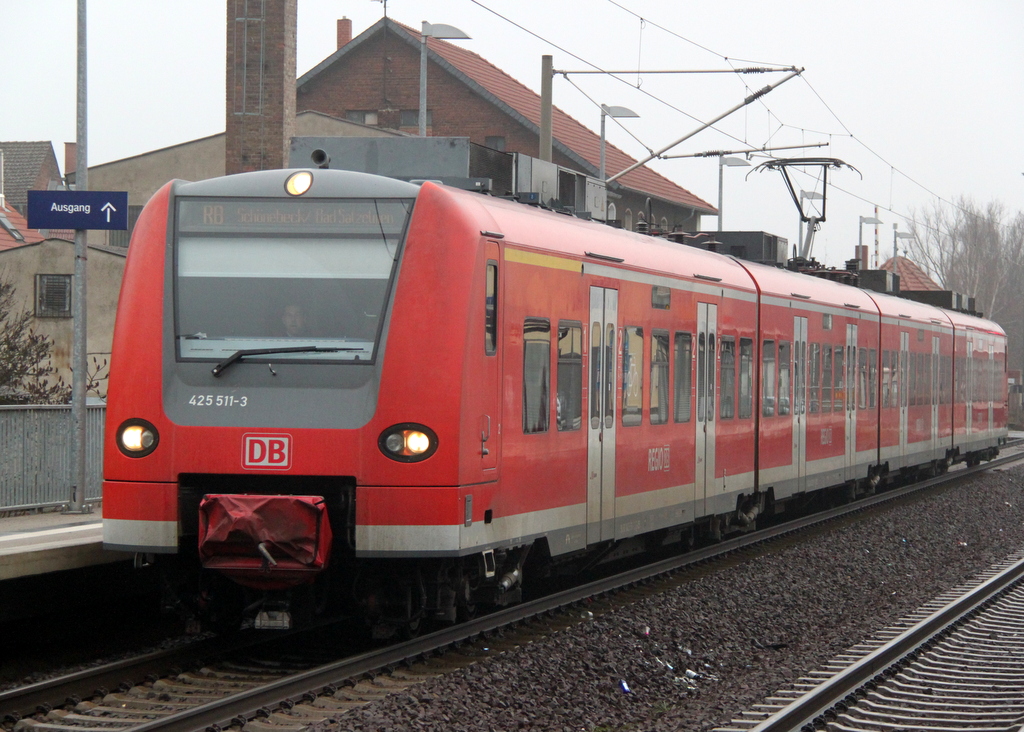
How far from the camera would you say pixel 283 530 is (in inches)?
309

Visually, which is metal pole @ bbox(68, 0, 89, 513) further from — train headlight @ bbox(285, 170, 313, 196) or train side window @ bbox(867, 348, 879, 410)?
train side window @ bbox(867, 348, 879, 410)

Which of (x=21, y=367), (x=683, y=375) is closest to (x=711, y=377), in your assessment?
(x=683, y=375)

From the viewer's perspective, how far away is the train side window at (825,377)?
58.8 feet

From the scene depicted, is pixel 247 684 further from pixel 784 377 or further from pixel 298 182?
pixel 784 377

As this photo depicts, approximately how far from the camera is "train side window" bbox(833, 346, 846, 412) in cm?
1853

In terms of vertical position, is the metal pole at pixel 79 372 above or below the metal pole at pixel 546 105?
below

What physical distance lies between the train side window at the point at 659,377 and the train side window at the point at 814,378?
18.4 ft

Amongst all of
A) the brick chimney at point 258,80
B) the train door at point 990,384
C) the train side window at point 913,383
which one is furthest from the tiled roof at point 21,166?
the train side window at point 913,383

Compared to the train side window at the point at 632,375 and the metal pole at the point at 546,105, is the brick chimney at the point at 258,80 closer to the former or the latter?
the metal pole at the point at 546,105

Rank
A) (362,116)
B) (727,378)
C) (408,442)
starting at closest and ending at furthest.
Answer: (408,442)
(727,378)
(362,116)

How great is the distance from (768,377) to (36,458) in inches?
304

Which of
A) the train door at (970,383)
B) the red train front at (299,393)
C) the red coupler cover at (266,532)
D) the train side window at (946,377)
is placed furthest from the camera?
the train door at (970,383)

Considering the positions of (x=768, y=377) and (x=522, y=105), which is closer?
(x=768, y=377)

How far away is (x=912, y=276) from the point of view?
73750 millimetres
